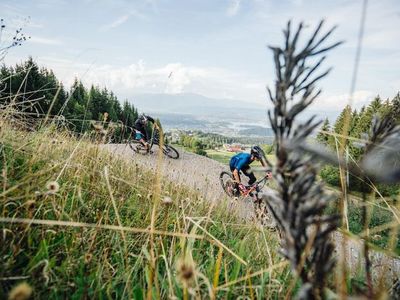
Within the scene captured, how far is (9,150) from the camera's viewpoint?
9.64ft

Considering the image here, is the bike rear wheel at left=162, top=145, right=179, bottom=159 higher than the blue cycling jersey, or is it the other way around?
the blue cycling jersey

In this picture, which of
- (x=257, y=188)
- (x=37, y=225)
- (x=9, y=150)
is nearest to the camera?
(x=37, y=225)

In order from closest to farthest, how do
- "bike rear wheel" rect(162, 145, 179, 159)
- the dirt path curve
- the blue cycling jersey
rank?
the dirt path curve
the blue cycling jersey
"bike rear wheel" rect(162, 145, 179, 159)

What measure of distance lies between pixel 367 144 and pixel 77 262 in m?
1.72

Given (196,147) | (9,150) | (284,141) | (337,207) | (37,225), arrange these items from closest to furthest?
(284,141), (337,207), (37,225), (9,150), (196,147)

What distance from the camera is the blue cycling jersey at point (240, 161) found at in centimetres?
1216

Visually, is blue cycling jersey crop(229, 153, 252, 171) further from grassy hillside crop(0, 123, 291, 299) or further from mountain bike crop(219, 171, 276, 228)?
grassy hillside crop(0, 123, 291, 299)

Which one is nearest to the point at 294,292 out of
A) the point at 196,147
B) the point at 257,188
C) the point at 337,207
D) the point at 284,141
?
the point at 337,207

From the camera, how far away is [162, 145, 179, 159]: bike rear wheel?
1889cm

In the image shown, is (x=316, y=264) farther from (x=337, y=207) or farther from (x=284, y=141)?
(x=337, y=207)

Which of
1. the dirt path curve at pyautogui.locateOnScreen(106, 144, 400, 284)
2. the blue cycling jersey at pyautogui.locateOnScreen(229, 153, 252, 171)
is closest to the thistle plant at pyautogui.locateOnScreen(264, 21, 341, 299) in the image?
the dirt path curve at pyautogui.locateOnScreen(106, 144, 400, 284)

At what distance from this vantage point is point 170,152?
64.6ft

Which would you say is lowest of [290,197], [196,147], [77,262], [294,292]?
[196,147]

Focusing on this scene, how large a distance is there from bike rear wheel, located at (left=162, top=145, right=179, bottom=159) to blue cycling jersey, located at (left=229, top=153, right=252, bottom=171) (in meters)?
6.86
